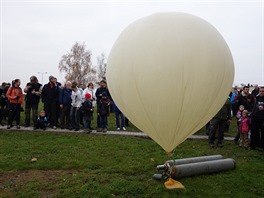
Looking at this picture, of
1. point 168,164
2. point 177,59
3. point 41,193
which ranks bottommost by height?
point 41,193

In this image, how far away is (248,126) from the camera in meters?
9.06

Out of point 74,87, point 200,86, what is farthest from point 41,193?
point 74,87

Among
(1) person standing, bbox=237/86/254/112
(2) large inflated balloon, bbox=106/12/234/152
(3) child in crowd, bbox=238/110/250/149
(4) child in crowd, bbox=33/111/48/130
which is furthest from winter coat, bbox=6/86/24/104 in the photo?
(1) person standing, bbox=237/86/254/112

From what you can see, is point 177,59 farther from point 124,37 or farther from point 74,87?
point 74,87

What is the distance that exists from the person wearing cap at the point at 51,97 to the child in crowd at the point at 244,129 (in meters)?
6.96

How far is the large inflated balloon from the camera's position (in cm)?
422

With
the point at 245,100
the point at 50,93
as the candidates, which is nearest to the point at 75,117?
the point at 50,93

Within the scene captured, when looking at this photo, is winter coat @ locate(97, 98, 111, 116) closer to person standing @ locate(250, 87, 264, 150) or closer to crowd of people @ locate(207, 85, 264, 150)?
crowd of people @ locate(207, 85, 264, 150)

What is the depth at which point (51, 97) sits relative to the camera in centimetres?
1098

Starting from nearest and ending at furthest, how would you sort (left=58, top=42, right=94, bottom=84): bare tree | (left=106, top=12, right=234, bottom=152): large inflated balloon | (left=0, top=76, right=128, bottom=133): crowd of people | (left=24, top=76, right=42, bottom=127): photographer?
(left=106, top=12, right=234, bottom=152): large inflated balloon → (left=0, top=76, right=128, bottom=133): crowd of people → (left=24, top=76, right=42, bottom=127): photographer → (left=58, top=42, right=94, bottom=84): bare tree

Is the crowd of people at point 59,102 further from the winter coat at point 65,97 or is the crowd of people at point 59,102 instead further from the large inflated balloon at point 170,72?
the large inflated balloon at point 170,72

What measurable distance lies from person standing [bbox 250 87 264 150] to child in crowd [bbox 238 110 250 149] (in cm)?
25

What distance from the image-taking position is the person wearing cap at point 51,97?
1089cm

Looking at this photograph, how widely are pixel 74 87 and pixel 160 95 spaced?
23.5ft
